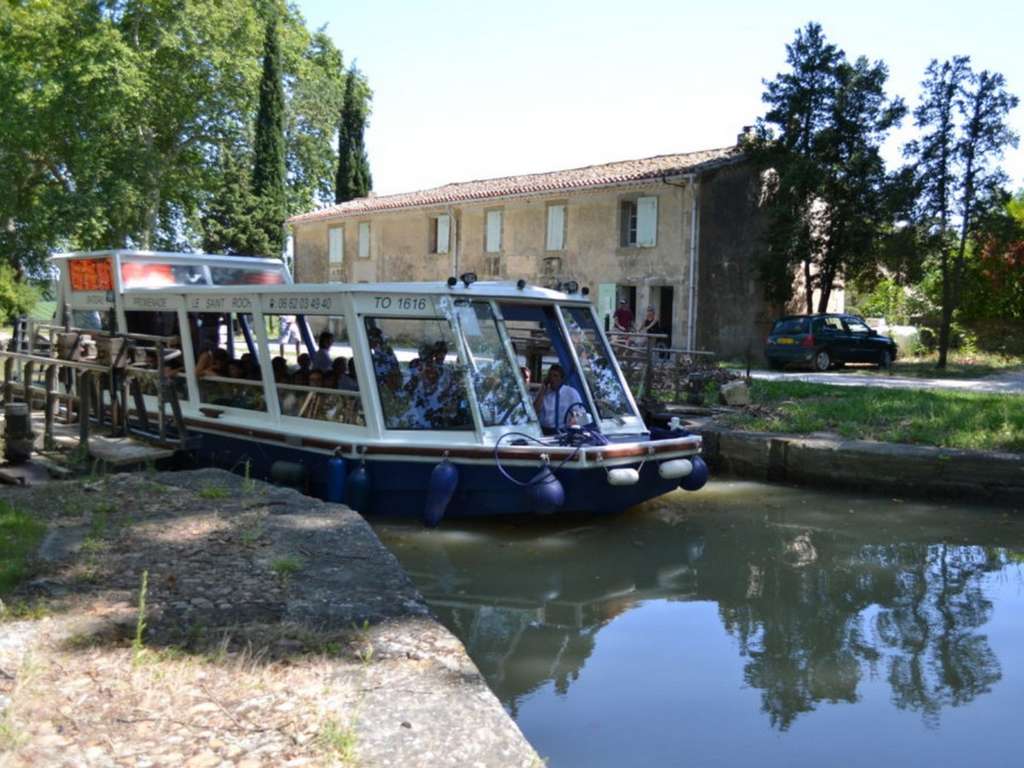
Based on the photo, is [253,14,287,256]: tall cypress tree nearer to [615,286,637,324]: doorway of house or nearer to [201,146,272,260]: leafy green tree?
[201,146,272,260]: leafy green tree

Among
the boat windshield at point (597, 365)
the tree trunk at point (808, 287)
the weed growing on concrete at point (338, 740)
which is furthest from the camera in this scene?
the tree trunk at point (808, 287)

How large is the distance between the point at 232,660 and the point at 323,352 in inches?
257

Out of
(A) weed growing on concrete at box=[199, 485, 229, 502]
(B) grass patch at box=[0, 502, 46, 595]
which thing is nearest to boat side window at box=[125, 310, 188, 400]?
(A) weed growing on concrete at box=[199, 485, 229, 502]

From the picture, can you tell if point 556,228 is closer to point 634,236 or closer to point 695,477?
point 634,236

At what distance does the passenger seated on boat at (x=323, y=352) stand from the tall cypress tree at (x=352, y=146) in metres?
33.4

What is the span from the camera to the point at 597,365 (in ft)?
30.6

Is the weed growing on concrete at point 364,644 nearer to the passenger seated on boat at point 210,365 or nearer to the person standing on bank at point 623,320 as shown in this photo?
the passenger seated on boat at point 210,365

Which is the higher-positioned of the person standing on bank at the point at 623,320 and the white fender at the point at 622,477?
the person standing on bank at the point at 623,320

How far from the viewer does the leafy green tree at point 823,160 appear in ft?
78.7

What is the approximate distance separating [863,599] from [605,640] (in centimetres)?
227

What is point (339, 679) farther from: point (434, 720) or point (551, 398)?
point (551, 398)

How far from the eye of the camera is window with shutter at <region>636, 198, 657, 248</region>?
25484 mm

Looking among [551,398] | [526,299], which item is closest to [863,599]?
[551,398]

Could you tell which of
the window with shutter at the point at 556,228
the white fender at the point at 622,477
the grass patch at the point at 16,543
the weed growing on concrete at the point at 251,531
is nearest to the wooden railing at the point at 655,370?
the white fender at the point at 622,477
